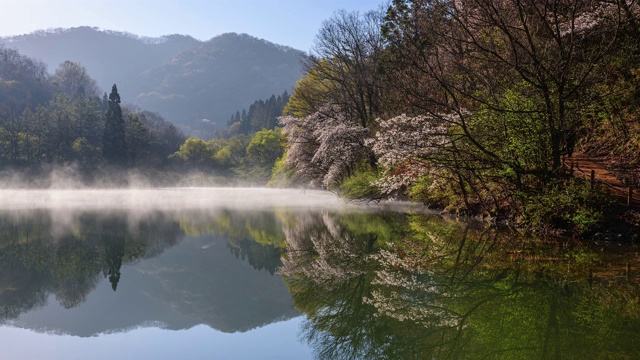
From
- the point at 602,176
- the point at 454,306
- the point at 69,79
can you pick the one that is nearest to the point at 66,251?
the point at 454,306

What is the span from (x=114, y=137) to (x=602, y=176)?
72.7 m

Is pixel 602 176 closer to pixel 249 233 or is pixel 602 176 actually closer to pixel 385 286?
pixel 385 286

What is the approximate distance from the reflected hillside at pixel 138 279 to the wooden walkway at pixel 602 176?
331 inches

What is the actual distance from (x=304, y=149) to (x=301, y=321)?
2725 cm

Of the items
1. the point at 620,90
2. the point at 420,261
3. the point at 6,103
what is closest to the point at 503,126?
the point at 620,90

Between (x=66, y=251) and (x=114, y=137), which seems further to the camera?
(x=114, y=137)

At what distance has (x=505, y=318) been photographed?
557 cm

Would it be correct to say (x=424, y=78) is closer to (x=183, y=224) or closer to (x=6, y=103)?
(x=183, y=224)

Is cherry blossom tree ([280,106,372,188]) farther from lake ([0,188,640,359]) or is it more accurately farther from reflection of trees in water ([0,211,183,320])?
lake ([0,188,640,359])

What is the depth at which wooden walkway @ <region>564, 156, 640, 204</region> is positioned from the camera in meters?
11.7

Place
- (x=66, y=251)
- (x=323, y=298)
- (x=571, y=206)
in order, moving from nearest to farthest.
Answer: (x=323, y=298) → (x=66, y=251) → (x=571, y=206)

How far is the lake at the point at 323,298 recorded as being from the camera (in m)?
4.89

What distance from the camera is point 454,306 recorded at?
614cm

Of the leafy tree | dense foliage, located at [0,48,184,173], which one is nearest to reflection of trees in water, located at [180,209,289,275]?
dense foliage, located at [0,48,184,173]
